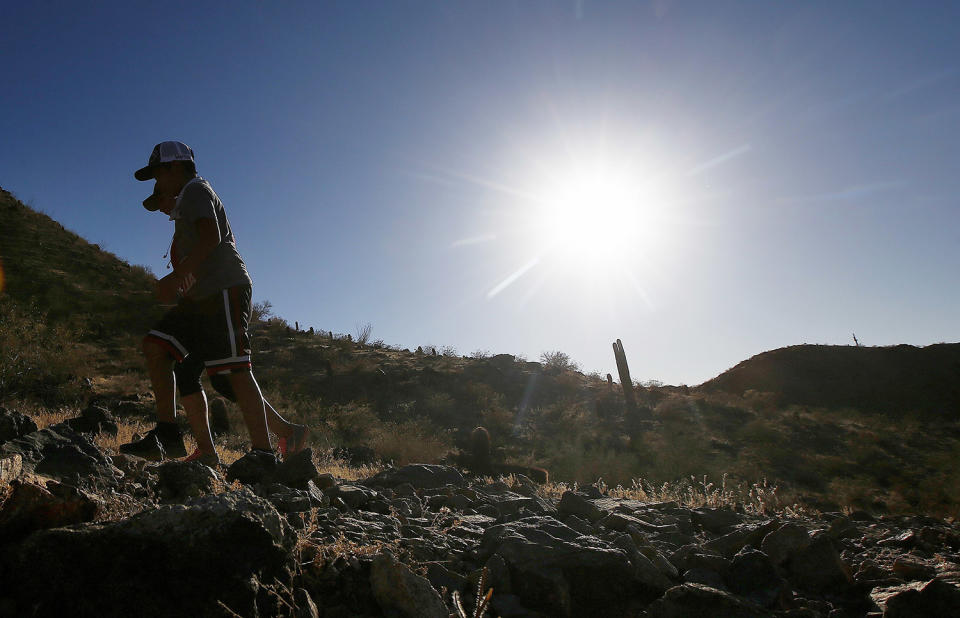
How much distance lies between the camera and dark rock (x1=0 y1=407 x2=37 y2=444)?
3.00m

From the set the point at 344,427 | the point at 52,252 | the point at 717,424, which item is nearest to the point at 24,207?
the point at 52,252

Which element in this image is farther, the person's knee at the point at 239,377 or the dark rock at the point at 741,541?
the person's knee at the point at 239,377

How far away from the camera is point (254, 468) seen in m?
2.92

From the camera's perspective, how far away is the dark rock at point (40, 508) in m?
1.44

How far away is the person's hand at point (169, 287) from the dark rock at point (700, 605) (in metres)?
3.13

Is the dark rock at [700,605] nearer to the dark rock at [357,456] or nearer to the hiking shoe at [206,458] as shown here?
the hiking shoe at [206,458]

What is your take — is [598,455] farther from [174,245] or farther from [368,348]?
[368,348]

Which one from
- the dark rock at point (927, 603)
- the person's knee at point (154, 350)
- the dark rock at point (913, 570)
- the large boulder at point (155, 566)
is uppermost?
the person's knee at point (154, 350)

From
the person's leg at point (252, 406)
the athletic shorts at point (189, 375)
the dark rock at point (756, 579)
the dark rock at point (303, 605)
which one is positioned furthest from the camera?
the athletic shorts at point (189, 375)

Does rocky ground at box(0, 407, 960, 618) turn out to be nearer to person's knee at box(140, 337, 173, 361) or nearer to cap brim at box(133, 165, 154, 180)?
person's knee at box(140, 337, 173, 361)

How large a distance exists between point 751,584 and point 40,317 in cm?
1917

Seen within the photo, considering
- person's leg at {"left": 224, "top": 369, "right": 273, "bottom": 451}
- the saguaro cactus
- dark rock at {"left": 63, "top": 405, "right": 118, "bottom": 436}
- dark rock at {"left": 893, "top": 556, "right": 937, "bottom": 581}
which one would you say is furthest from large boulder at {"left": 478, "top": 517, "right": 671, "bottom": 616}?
the saguaro cactus

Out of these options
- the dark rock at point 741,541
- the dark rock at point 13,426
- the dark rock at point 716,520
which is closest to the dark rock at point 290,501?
the dark rock at point 13,426

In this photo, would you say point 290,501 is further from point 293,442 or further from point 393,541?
point 293,442
